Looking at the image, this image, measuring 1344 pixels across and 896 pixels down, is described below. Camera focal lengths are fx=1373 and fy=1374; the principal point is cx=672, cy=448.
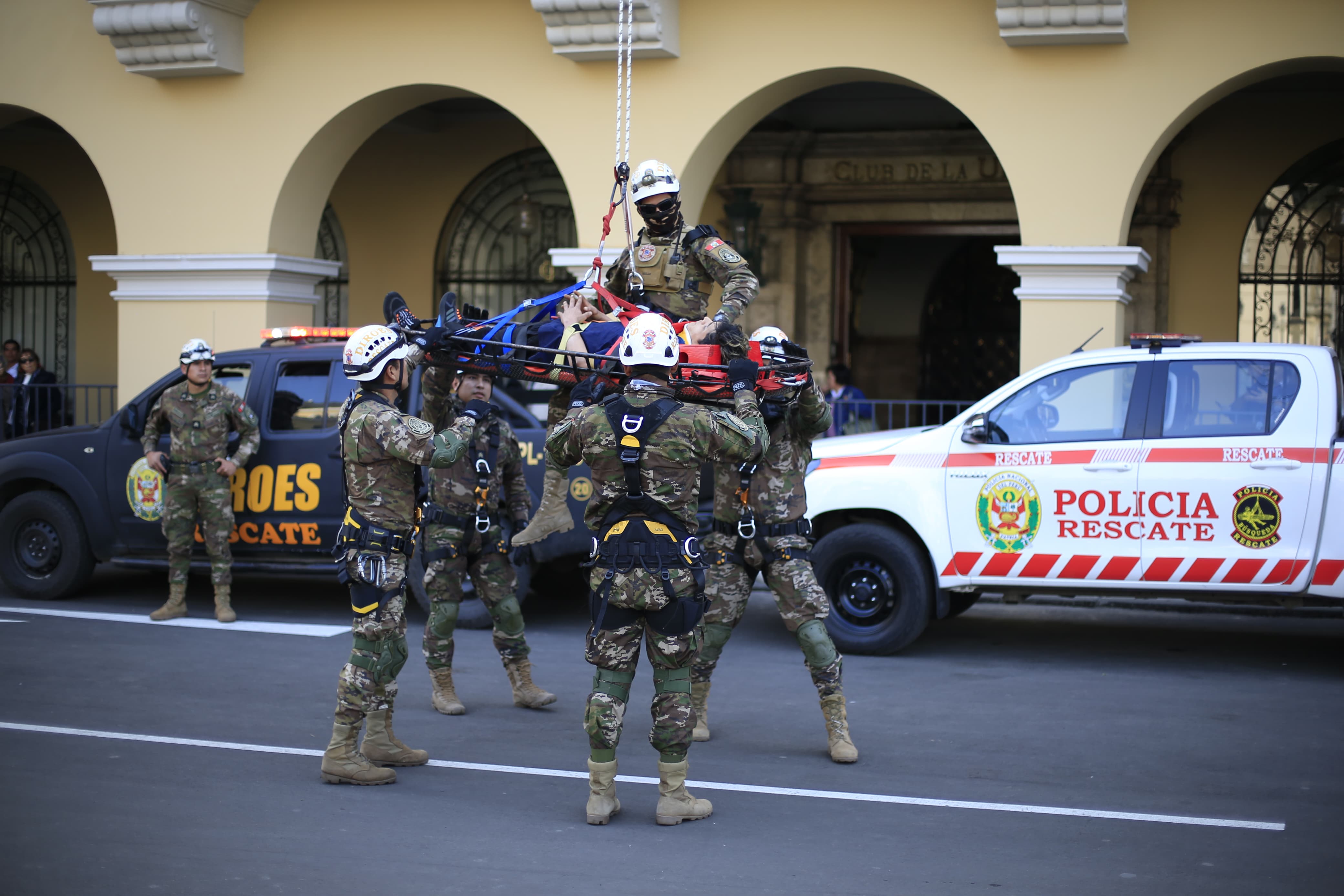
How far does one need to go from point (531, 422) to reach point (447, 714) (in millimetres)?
2737

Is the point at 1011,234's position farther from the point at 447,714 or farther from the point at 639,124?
the point at 447,714

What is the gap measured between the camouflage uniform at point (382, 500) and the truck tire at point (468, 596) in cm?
309

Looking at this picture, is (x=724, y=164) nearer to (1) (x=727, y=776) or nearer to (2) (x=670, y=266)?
(2) (x=670, y=266)

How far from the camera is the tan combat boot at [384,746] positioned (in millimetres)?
5910

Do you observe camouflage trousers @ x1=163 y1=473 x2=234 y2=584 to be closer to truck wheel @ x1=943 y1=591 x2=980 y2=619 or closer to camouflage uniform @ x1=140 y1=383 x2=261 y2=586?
camouflage uniform @ x1=140 y1=383 x2=261 y2=586

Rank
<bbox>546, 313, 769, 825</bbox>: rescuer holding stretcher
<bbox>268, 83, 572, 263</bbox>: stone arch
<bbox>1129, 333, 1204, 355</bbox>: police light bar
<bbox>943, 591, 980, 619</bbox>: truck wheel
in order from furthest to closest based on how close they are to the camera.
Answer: <bbox>268, 83, 572, 263</bbox>: stone arch < <bbox>943, 591, 980, 619</bbox>: truck wheel < <bbox>1129, 333, 1204, 355</bbox>: police light bar < <bbox>546, 313, 769, 825</bbox>: rescuer holding stretcher

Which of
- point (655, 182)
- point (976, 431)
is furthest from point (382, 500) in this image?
point (976, 431)

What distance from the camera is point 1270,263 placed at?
548 inches

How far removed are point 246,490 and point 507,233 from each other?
7.32 m

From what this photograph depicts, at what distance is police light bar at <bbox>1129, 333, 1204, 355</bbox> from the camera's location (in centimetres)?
813

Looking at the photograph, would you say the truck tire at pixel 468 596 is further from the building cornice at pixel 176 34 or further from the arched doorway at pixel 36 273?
the arched doorway at pixel 36 273

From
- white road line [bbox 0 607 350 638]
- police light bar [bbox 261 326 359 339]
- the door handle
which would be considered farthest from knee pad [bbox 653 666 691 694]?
police light bar [bbox 261 326 359 339]

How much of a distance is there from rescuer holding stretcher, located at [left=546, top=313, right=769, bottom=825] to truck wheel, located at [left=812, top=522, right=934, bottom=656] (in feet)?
11.1

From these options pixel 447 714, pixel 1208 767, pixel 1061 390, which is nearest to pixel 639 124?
pixel 1061 390
